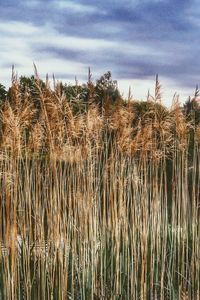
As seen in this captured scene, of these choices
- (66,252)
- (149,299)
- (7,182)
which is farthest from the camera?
(149,299)

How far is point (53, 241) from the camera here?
2.94m

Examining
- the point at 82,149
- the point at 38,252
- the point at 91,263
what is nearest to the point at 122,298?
the point at 91,263

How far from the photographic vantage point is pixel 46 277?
3037mm

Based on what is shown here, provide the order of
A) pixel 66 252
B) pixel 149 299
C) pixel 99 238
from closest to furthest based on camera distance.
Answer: pixel 66 252 → pixel 149 299 → pixel 99 238

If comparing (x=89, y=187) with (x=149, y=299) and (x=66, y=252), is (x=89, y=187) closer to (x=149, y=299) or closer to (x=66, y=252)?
(x=66, y=252)

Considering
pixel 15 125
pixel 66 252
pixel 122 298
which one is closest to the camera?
pixel 15 125

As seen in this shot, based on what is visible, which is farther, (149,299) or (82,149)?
(149,299)

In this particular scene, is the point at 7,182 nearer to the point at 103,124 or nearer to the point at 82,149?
the point at 82,149

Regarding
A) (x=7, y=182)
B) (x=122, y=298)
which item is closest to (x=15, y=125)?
(x=7, y=182)

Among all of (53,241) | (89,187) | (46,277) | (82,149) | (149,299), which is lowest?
(149,299)

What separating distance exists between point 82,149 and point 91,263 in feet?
2.14

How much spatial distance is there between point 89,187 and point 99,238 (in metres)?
0.80

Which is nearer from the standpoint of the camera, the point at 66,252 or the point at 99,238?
the point at 66,252

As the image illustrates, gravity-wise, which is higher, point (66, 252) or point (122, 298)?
point (66, 252)
